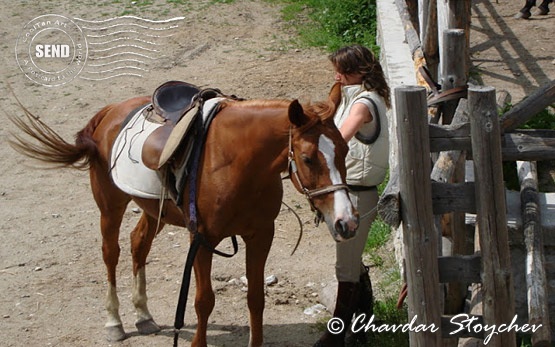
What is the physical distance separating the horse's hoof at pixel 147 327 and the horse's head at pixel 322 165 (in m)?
2.03

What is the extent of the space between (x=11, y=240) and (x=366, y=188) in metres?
3.63

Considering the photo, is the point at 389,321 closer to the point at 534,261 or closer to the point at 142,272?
the point at 534,261

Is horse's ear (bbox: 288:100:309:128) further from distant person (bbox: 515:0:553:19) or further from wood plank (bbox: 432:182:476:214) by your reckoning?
distant person (bbox: 515:0:553:19)

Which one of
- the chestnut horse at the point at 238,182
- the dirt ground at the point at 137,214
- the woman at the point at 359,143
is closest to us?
the chestnut horse at the point at 238,182

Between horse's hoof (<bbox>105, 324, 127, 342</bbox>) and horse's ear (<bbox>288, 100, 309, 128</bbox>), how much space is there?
2286 mm

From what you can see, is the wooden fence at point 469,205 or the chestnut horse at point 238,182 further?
the chestnut horse at point 238,182

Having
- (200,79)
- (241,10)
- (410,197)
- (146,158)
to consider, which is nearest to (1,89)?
(200,79)

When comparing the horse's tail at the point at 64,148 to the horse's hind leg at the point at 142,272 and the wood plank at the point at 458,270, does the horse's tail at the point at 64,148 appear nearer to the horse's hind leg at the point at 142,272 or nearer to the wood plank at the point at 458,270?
the horse's hind leg at the point at 142,272

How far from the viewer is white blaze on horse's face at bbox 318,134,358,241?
3977mm

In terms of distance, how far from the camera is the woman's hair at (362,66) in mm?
4742

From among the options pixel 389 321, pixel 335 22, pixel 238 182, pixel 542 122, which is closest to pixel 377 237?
pixel 389 321

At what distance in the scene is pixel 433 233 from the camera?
371 centimetres

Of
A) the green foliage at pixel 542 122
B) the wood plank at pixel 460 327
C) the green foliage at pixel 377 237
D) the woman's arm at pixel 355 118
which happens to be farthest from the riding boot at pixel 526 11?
the wood plank at pixel 460 327

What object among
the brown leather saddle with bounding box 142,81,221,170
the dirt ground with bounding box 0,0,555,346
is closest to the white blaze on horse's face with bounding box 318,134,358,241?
the brown leather saddle with bounding box 142,81,221,170
